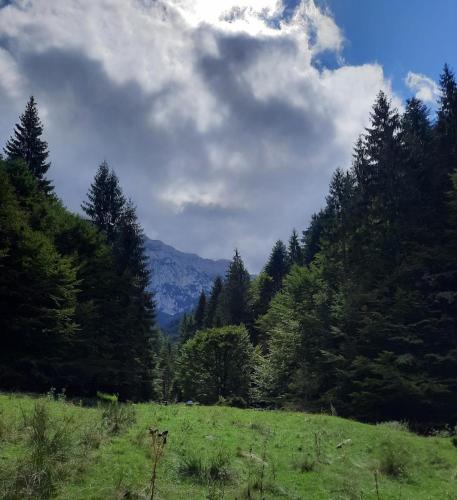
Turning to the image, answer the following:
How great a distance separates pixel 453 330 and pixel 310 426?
1862cm

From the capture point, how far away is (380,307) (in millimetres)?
34031

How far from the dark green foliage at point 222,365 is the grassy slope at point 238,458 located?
1229 inches

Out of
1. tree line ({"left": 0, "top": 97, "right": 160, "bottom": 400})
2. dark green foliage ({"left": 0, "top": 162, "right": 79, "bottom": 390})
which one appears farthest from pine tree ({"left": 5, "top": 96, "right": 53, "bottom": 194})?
dark green foliage ({"left": 0, "top": 162, "right": 79, "bottom": 390})

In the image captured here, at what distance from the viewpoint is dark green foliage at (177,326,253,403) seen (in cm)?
5031

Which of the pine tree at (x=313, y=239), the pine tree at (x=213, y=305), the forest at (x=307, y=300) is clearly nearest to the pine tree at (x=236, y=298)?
the pine tree at (x=213, y=305)

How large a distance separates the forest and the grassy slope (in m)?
12.6

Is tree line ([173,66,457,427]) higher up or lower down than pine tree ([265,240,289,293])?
lower down

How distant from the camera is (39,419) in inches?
427

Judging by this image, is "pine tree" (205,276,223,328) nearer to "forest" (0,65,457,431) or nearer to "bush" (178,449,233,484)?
"forest" (0,65,457,431)

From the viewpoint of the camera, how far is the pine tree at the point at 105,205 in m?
50.7

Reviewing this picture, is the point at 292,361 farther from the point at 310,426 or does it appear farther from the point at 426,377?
the point at 310,426

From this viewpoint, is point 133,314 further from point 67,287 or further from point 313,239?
point 313,239

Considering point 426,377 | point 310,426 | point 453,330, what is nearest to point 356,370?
point 426,377

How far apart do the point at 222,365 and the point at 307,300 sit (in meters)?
13.1
